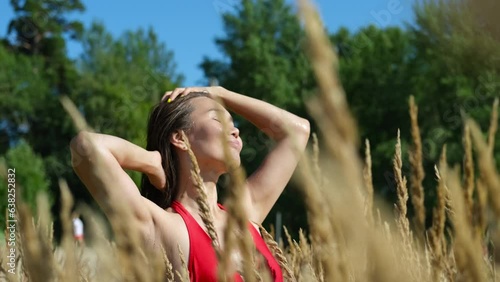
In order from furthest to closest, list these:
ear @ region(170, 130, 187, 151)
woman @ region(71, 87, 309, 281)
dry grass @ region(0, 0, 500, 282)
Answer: ear @ region(170, 130, 187, 151)
woman @ region(71, 87, 309, 281)
dry grass @ region(0, 0, 500, 282)

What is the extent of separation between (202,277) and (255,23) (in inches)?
1075

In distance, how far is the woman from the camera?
70.1 inches

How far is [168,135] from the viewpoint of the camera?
216cm

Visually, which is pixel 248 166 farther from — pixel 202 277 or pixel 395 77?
pixel 202 277

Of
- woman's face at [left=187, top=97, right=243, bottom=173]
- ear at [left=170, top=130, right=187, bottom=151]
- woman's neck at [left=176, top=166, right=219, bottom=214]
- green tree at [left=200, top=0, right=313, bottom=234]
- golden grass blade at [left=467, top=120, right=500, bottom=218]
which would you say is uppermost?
golden grass blade at [left=467, top=120, right=500, bottom=218]

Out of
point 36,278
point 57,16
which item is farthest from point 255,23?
point 36,278

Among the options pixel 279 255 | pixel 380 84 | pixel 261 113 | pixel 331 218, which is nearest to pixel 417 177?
pixel 279 255

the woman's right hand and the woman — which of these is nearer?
the woman

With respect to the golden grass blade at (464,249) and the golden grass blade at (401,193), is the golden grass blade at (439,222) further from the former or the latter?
the golden grass blade at (464,249)

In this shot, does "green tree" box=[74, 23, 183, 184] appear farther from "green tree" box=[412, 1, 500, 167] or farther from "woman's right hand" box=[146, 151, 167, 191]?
"woman's right hand" box=[146, 151, 167, 191]

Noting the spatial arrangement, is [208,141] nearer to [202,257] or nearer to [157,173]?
[157,173]

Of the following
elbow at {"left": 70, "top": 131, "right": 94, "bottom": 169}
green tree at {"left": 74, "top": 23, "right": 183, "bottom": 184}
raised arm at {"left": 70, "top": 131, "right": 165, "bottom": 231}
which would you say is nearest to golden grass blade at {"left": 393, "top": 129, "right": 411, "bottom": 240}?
raised arm at {"left": 70, "top": 131, "right": 165, "bottom": 231}

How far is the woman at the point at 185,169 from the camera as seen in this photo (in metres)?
1.78

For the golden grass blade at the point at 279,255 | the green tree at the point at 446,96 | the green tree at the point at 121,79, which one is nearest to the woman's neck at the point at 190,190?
the golden grass blade at the point at 279,255
